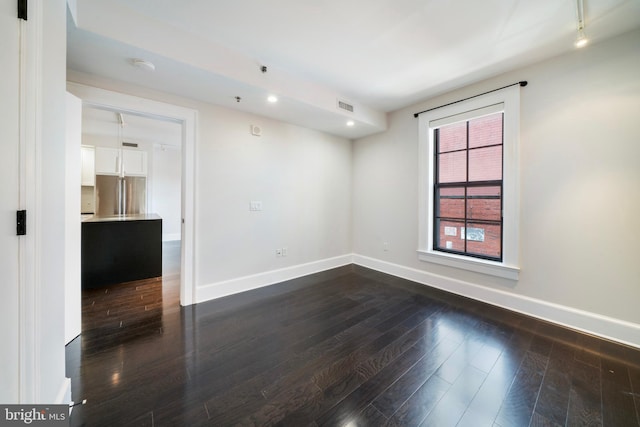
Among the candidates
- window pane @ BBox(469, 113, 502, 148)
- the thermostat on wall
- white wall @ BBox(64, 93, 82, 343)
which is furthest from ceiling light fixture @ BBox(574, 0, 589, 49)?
white wall @ BBox(64, 93, 82, 343)

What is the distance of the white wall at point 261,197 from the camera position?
289cm

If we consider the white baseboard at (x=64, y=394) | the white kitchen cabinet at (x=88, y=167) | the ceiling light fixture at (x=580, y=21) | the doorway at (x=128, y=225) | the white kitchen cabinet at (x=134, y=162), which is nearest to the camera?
the white baseboard at (x=64, y=394)

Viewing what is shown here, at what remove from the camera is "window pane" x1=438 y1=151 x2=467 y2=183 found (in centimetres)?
317

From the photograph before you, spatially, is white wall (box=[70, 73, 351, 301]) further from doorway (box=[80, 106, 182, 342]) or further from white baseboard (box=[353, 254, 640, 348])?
white baseboard (box=[353, 254, 640, 348])

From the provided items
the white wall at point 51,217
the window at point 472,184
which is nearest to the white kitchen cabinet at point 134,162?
the white wall at point 51,217

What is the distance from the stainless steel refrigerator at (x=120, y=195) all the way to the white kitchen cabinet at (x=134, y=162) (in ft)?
0.44

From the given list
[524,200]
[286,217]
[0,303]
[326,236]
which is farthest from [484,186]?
[0,303]

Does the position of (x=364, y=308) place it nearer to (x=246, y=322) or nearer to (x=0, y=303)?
(x=246, y=322)

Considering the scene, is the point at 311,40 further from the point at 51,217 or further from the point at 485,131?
the point at 485,131

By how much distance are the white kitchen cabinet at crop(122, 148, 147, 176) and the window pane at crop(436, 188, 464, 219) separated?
679 centimetres

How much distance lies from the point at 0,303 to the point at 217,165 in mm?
2329

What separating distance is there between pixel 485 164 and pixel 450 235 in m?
1.04

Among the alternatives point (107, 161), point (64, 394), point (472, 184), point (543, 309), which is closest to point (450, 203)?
point (472, 184)

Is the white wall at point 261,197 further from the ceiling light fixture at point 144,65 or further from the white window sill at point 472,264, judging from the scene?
the white window sill at point 472,264
